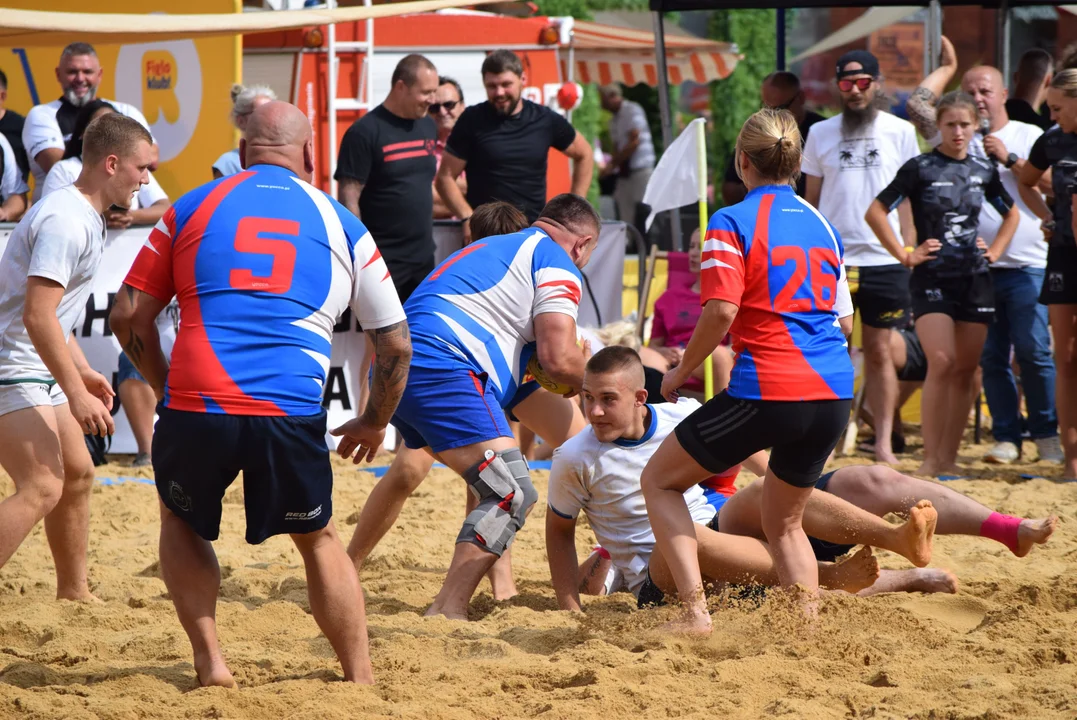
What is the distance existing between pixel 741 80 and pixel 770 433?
693 inches

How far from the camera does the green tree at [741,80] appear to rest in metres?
21.0

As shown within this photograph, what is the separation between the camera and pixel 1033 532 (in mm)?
4488

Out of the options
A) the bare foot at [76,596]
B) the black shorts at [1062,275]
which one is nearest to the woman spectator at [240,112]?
the bare foot at [76,596]

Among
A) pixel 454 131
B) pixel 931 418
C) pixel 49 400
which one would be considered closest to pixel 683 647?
pixel 49 400

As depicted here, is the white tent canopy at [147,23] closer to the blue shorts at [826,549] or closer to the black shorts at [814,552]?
the black shorts at [814,552]

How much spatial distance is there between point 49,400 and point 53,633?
2.74ft

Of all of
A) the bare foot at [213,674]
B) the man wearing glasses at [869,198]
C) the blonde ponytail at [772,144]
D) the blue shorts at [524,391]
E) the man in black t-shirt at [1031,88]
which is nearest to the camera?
the bare foot at [213,674]

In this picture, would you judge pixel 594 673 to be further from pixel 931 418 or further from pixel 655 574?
pixel 931 418

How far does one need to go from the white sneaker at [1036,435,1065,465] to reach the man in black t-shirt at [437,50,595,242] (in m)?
3.62

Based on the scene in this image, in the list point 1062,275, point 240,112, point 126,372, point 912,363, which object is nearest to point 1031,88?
point 912,363

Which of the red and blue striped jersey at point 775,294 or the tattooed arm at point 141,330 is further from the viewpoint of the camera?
the red and blue striped jersey at point 775,294

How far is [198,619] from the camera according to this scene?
379cm

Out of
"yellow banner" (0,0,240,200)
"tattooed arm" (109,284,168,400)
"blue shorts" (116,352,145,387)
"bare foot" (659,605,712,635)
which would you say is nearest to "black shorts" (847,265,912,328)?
"bare foot" (659,605,712,635)

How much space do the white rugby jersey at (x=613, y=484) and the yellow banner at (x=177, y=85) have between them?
5803 mm
